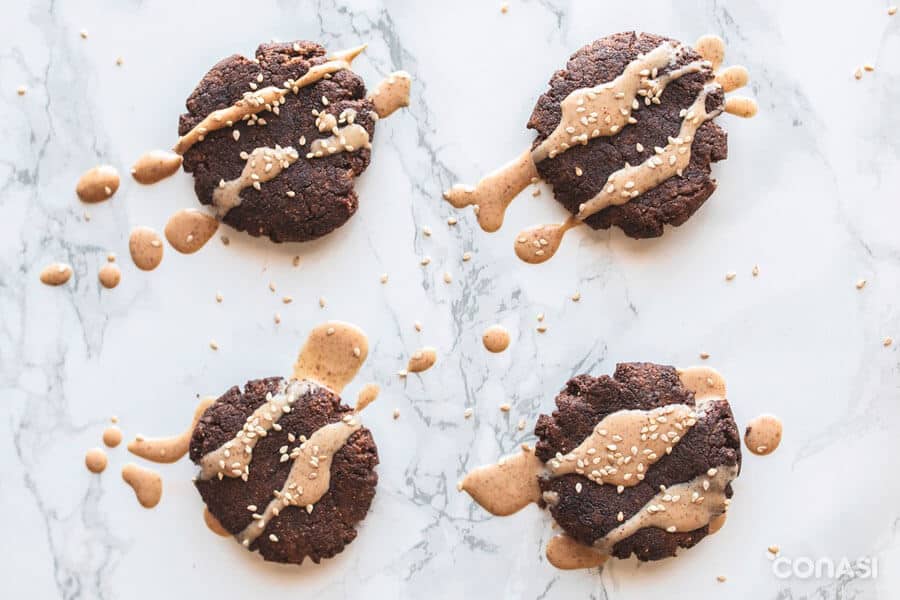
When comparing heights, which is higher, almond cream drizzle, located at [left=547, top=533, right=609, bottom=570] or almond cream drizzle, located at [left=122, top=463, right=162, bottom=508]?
almond cream drizzle, located at [left=122, top=463, right=162, bottom=508]

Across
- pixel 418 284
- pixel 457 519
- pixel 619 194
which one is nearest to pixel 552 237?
pixel 619 194

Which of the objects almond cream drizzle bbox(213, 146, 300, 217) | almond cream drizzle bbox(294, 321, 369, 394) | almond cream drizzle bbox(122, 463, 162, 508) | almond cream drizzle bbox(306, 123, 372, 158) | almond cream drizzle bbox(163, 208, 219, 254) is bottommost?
almond cream drizzle bbox(122, 463, 162, 508)

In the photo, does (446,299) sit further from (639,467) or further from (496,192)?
(639,467)

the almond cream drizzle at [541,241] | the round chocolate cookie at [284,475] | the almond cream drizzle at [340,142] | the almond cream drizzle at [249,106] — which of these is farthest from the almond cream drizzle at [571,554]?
the almond cream drizzle at [249,106]

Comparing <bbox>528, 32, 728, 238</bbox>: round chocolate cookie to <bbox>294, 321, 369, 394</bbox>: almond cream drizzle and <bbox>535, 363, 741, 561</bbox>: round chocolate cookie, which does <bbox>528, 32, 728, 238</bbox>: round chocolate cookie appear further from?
<bbox>294, 321, 369, 394</bbox>: almond cream drizzle

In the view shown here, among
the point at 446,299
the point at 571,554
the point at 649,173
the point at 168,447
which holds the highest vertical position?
the point at 649,173

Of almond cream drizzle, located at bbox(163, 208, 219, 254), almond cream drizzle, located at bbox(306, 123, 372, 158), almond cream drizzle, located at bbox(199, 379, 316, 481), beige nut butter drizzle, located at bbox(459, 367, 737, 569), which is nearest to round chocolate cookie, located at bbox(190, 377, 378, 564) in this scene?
almond cream drizzle, located at bbox(199, 379, 316, 481)

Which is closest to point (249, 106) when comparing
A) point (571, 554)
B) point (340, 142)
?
point (340, 142)
